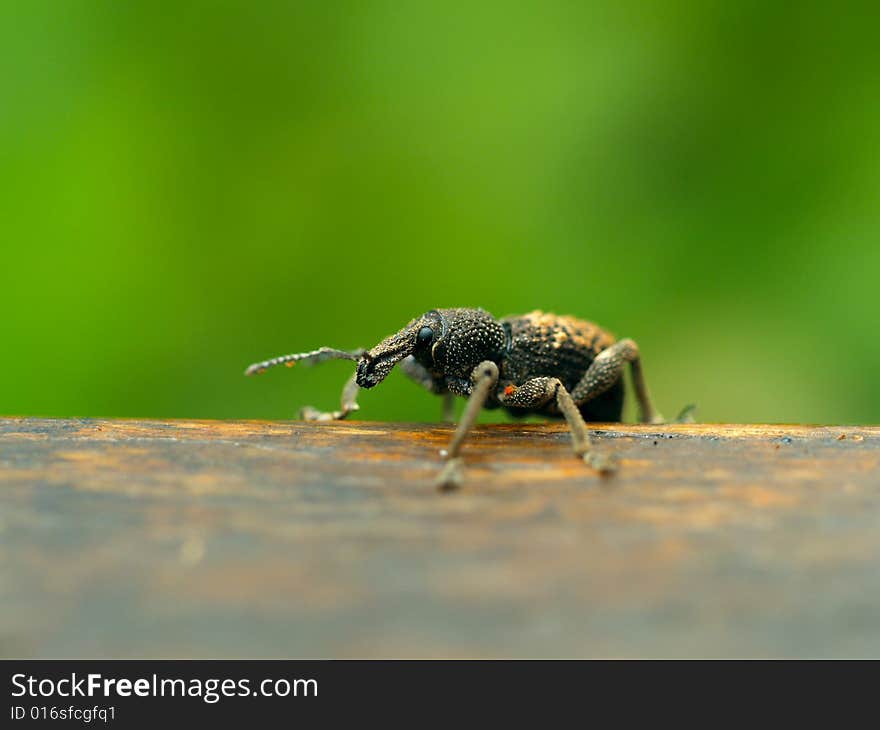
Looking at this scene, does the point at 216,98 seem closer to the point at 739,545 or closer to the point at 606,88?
the point at 606,88

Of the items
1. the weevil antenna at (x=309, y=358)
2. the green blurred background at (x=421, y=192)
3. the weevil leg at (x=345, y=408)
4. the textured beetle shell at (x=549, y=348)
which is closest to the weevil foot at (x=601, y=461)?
the weevil antenna at (x=309, y=358)

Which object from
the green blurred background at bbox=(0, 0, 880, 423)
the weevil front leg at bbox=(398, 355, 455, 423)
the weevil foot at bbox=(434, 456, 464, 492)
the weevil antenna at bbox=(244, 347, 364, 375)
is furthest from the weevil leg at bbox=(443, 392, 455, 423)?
the weevil foot at bbox=(434, 456, 464, 492)

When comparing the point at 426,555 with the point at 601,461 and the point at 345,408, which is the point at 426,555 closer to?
the point at 601,461

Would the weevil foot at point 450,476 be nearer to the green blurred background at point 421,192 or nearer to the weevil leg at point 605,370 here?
the weevil leg at point 605,370

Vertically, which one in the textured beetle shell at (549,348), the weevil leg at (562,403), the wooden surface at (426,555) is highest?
the textured beetle shell at (549,348)

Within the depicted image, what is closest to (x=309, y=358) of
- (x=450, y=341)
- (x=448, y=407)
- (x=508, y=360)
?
(x=450, y=341)

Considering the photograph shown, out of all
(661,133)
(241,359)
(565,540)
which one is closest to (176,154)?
(241,359)
